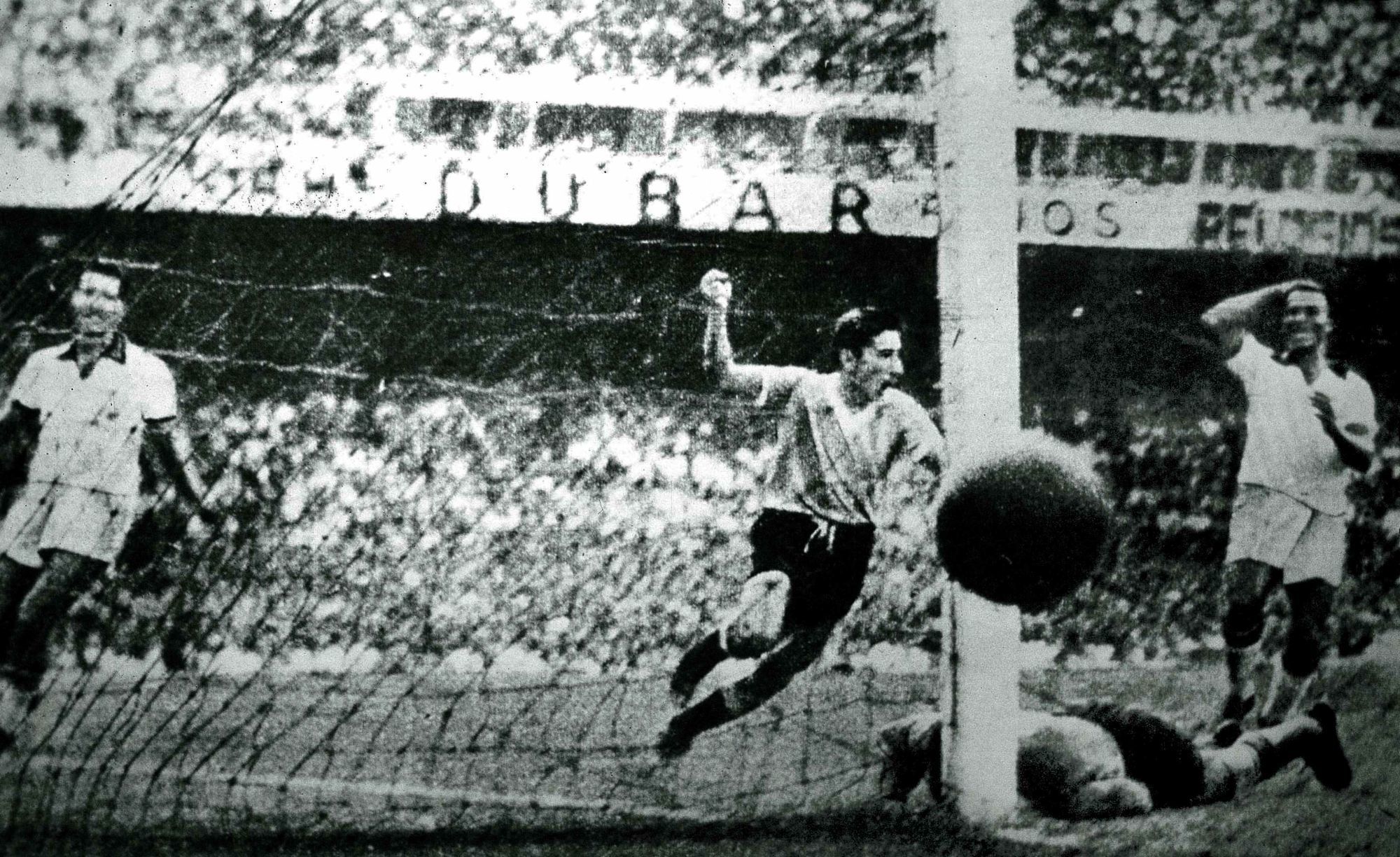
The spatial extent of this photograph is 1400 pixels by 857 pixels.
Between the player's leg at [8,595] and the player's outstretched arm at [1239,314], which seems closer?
the player's leg at [8,595]

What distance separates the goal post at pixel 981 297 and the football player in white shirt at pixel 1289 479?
1.91 ft

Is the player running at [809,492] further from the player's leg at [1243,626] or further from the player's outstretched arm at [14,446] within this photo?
the player's outstretched arm at [14,446]

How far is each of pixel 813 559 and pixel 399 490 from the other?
100cm

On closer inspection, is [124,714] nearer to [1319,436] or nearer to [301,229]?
[301,229]

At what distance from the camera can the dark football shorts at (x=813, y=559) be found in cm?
270

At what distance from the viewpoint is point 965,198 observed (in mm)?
2771

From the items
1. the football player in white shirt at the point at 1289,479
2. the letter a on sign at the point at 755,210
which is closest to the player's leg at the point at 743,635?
the letter a on sign at the point at 755,210

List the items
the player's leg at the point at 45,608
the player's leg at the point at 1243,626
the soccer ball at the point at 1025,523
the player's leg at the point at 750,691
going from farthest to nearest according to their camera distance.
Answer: the player's leg at the point at 1243,626 → the soccer ball at the point at 1025,523 → the player's leg at the point at 750,691 → the player's leg at the point at 45,608

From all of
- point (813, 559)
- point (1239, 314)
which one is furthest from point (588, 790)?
point (1239, 314)

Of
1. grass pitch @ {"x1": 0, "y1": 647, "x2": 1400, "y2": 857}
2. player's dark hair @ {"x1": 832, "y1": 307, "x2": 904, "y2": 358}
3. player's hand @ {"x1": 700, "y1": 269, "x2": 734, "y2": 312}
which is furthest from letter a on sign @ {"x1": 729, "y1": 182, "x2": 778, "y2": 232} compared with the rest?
grass pitch @ {"x1": 0, "y1": 647, "x2": 1400, "y2": 857}

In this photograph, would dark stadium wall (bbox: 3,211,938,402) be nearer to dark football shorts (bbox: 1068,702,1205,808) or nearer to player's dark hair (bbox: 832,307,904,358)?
player's dark hair (bbox: 832,307,904,358)

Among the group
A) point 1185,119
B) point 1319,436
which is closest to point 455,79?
point 1185,119

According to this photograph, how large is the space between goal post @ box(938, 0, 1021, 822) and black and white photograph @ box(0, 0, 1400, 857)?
0.01m

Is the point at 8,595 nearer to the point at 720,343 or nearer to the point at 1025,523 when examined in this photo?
the point at 720,343
